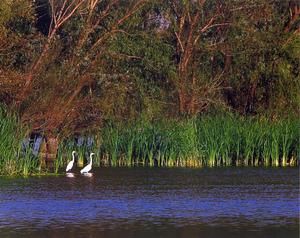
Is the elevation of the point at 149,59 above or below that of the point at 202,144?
above

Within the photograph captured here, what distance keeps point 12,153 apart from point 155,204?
5395mm

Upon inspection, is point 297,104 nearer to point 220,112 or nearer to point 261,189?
point 220,112

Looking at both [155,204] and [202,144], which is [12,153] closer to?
[202,144]

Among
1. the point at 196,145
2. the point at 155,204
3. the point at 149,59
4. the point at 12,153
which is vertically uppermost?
the point at 149,59

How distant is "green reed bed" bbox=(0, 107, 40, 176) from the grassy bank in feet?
6.82

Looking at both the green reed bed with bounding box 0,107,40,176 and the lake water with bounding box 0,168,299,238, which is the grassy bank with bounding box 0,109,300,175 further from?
the green reed bed with bounding box 0,107,40,176

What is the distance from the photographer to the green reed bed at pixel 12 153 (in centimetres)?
2059

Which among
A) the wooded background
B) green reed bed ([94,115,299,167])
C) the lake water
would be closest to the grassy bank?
green reed bed ([94,115,299,167])

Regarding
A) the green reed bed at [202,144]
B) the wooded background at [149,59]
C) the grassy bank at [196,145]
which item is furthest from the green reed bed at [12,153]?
the wooded background at [149,59]

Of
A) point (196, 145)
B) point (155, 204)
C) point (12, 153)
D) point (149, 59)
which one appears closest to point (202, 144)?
point (196, 145)

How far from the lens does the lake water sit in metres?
13.3

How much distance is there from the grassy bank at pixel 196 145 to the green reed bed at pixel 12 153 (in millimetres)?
2078

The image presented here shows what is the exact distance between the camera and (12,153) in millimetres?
20781

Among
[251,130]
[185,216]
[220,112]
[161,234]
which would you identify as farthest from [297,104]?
[161,234]
